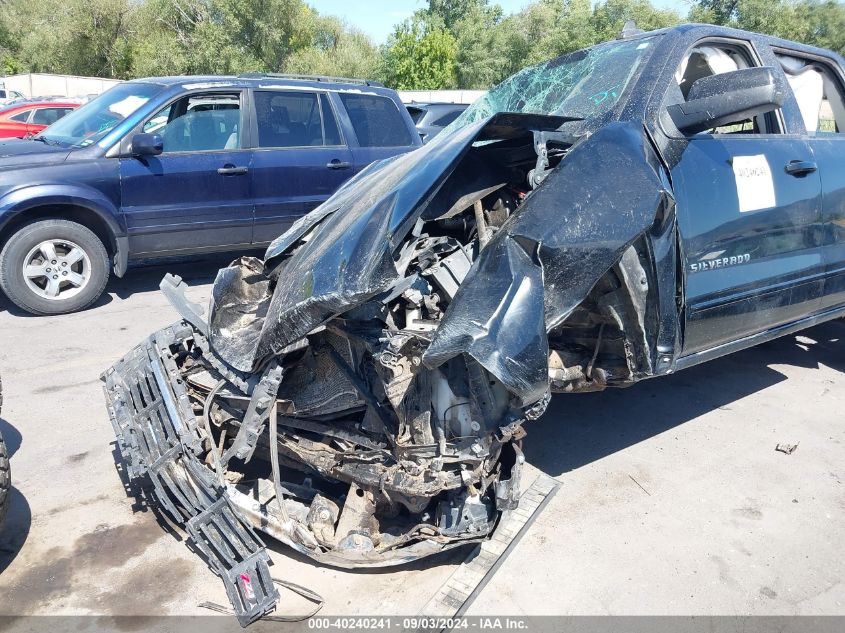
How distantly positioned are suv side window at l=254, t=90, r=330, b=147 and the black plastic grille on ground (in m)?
3.91

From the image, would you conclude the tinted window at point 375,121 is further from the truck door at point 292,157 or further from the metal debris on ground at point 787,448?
the metal debris on ground at point 787,448

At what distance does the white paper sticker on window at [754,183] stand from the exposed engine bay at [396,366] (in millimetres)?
860

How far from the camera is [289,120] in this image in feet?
22.4

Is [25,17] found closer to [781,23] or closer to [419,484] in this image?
[781,23]

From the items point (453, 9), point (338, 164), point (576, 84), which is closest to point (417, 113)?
→ point (338, 164)

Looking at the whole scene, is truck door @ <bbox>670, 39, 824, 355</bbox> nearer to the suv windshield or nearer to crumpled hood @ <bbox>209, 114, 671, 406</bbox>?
crumpled hood @ <bbox>209, 114, 671, 406</bbox>

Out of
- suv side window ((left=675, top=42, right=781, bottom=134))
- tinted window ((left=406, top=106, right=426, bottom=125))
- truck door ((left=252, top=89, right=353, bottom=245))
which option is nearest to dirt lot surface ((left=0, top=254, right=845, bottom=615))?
suv side window ((left=675, top=42, right=781, bottom=134))

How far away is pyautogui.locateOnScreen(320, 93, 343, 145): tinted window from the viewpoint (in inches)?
276

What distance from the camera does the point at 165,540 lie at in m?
3.05

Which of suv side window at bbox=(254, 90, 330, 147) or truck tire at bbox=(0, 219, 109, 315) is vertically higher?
suv side window at bbox=(254, 90, 330, 147)

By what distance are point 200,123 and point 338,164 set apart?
1.34 meters

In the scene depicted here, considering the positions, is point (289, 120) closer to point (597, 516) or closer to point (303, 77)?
point (303, 77)

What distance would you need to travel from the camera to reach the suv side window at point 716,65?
142 inches

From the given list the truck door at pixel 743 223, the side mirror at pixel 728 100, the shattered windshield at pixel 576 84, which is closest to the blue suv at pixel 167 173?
the shattered windshield at pixel 576 84
